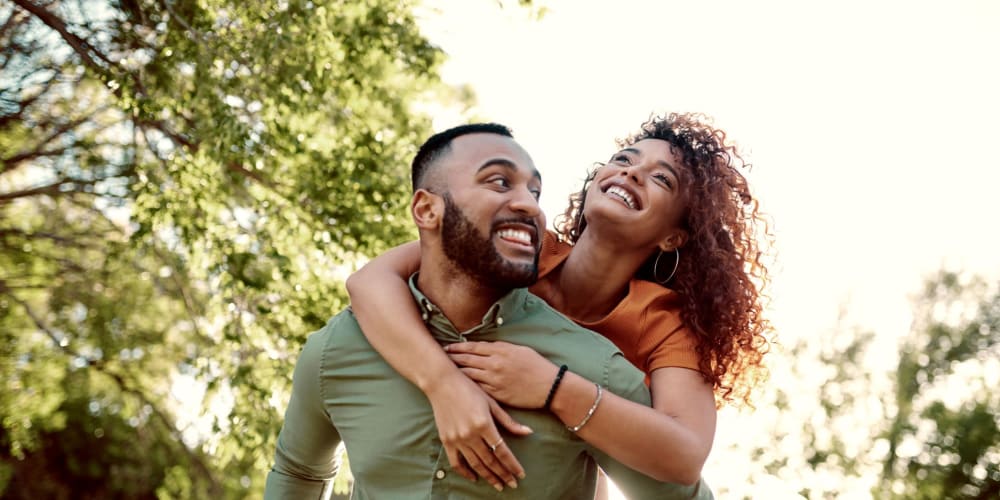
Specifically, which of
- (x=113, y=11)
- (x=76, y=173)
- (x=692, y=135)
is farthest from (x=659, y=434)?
(x=76, y=173)

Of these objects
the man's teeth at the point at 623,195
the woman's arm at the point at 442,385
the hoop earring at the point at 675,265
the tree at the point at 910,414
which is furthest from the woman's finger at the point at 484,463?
the tree at the point at 910,414

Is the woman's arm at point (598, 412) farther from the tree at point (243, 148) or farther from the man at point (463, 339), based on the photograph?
the tree at point (243, 148)

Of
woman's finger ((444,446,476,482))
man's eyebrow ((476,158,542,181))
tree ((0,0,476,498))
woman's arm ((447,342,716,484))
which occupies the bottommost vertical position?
tree ((0,0,476,498))

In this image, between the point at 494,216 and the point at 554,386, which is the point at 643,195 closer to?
the point at 494,216

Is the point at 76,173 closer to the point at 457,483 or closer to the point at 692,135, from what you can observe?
the point at 692,135

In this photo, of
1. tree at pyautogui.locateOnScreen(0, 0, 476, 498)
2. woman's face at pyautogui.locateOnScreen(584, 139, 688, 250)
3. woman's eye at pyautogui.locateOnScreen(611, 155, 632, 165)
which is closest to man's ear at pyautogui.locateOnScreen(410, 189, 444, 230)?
woman's face at pyautogui.locateOnScreen(584, 139, 688, 250)

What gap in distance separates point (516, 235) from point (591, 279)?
3.18 ft

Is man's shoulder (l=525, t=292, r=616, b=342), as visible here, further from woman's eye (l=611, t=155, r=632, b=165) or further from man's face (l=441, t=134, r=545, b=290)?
woman's eye (l=611, t=155, r=632, b=165)

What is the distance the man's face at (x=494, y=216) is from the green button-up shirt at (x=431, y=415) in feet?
0.44

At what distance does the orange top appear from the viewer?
3.17 meters

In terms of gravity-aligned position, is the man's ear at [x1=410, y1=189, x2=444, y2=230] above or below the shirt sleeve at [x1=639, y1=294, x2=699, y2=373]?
above

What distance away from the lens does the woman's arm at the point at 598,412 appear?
246 centimetres

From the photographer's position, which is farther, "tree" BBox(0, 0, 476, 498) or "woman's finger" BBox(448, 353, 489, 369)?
"tree" BBox(0, 0, 476, 498)

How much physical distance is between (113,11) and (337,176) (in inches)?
118
